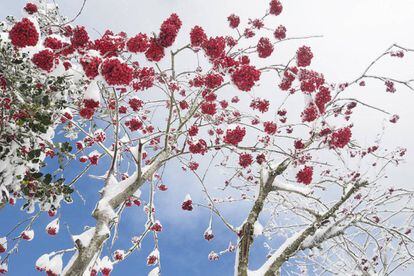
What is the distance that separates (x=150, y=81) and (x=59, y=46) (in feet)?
4.52

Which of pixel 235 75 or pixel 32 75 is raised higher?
pixel 32 75

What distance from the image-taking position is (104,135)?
6480 mm

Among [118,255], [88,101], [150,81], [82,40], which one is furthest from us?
[118,255]

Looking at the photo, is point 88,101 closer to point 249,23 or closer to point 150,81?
point 150,81

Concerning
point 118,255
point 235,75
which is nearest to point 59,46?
point 235,75

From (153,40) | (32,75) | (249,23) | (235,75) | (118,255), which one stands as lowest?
(118,255)

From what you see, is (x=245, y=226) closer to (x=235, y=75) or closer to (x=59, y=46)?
(x=235, y=75)

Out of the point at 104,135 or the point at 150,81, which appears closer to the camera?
the point at 150,81

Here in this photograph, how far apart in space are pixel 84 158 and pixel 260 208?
11.2 ft

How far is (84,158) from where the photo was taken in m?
6.69

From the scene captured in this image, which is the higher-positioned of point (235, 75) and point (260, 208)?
point (260, 208)

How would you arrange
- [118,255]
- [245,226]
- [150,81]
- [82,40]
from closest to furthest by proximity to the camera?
[82,40], [150,81], [118,255], [245,226]

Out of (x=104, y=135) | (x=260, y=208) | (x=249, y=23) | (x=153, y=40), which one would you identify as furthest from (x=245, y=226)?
(x=153, y=40)

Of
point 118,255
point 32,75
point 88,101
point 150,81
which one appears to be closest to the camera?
point 88,101
